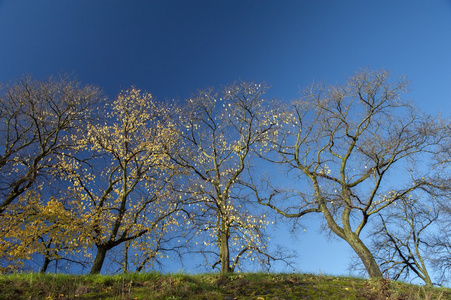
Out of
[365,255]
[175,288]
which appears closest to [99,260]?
[175,288]

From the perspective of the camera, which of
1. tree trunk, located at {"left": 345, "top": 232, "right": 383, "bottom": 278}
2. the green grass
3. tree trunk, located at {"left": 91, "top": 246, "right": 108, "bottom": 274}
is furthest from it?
tree trunk, located at {"left": 91, "top": 246, "right": 108, "bottom": 274}

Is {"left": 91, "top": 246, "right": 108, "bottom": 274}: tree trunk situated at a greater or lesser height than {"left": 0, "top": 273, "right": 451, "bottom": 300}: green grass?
greater

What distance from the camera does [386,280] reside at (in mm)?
8445

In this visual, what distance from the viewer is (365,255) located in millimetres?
14484

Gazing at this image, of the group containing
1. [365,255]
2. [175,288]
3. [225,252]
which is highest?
[225,252]

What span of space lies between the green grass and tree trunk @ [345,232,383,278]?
4890 mm

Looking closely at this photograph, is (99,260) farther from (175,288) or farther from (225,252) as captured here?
(175,288)

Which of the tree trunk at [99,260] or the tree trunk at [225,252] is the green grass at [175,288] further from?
the tree trunk at [99,260]

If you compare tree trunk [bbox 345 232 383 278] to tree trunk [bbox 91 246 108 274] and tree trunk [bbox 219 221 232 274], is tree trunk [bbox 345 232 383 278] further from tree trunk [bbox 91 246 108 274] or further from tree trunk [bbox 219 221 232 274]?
tree trunk [bbox 91 246 108 274]

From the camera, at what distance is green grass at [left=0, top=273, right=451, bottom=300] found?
7523 millimetres

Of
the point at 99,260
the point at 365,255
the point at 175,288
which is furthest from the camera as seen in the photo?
the point at 99,260

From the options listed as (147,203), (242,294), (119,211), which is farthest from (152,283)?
(147,203)

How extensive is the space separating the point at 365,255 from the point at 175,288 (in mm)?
10728

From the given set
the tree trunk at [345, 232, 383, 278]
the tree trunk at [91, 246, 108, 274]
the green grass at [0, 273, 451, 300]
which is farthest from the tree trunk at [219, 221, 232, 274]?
the tree trunk at [345, 232, 383, 278]
